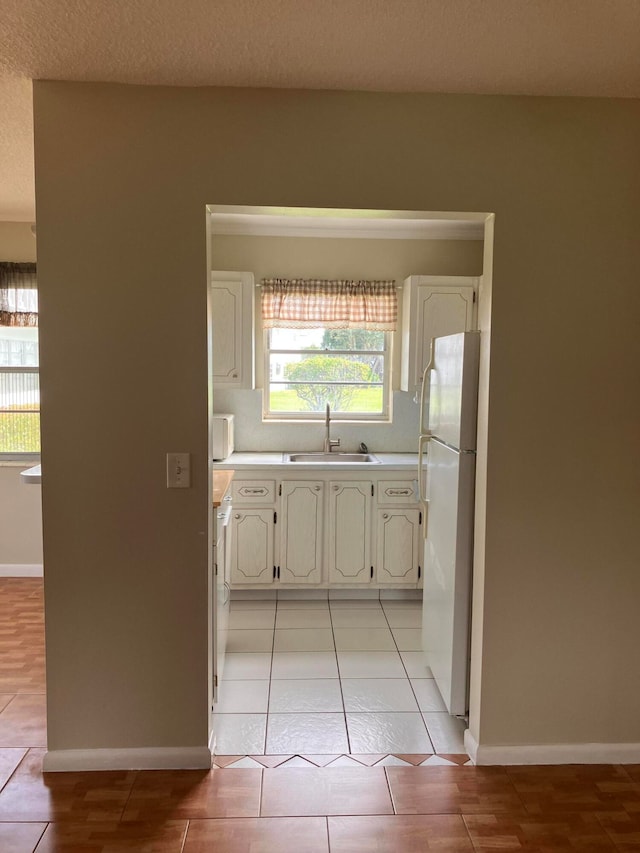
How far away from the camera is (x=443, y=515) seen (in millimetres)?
2760

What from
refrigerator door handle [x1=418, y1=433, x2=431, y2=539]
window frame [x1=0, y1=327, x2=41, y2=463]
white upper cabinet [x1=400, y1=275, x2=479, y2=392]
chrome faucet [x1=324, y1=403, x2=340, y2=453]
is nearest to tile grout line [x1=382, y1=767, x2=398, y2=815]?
refrigerator door handle [x1=418, y1=433, x2=431, y2=539]

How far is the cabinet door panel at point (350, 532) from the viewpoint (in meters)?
3.96

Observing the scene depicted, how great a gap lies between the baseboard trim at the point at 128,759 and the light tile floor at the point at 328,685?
0.15 m

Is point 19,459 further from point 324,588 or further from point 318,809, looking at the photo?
point 318,809

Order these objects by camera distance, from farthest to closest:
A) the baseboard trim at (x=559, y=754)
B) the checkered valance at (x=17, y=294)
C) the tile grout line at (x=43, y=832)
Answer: the checkered valance at (x=17, y=294) → the baseboard trim at (x=559, y=754) → the tile grout line at (x=43, y=832)

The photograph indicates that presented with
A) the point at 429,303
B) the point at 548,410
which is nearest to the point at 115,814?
the point at 548,410

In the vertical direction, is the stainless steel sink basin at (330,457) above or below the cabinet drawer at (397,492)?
above

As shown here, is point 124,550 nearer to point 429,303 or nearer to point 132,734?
point 132,734

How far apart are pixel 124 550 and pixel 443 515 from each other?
1390mm

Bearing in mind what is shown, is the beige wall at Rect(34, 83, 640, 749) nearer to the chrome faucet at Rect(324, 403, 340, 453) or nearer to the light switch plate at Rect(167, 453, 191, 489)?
the light switch plate at Rect(167, 453, 191, 489)

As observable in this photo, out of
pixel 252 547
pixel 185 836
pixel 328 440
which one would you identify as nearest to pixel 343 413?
pixel 328 440

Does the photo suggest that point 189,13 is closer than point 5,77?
Yes

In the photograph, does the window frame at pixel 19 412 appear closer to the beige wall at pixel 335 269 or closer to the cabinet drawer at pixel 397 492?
the beige wall at pixel 335 269

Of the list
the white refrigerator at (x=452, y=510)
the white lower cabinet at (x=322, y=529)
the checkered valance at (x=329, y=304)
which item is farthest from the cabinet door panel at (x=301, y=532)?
the checkered valance at (x=329, y=304)
